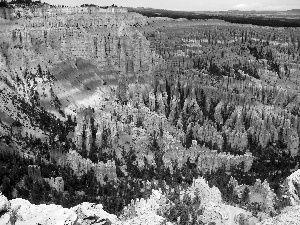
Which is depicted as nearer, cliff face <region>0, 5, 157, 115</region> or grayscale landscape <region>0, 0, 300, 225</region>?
grayscale landscape <region>0, 0, 300, 225</region>

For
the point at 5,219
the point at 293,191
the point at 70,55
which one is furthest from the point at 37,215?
the point at 70,55

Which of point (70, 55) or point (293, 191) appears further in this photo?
point (70, 55)

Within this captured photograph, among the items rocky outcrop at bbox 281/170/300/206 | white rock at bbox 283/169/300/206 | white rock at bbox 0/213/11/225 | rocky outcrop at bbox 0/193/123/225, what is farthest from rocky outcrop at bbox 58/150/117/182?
white rock at bbox 0/213/11/225

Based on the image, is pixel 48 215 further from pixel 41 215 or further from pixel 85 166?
pixel 85 166

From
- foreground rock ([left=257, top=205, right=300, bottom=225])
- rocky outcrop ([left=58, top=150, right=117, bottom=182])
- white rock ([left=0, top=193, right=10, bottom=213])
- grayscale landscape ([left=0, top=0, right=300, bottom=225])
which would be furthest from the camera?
rocky outcrop ([left=58, top=150, right=117, bottom=182])

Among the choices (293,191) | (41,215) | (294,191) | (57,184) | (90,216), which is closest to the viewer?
(41,215)

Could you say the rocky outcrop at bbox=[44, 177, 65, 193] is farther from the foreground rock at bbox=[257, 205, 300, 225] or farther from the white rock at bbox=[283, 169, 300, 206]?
the foreground rock at bbox=[257, 205, 300, 225]

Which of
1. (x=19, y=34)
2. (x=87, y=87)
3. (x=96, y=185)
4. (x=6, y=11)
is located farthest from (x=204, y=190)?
(x=6, y=11)

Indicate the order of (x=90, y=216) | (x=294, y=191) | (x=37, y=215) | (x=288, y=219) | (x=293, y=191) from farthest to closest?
(x=293, y=191)
(x=294, y=191)
(x=90, y=216)
(x=37, y=215)
(x=288, y=219)

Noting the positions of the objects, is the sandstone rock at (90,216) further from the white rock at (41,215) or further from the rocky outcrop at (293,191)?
the rocky outcrop at (293,191)

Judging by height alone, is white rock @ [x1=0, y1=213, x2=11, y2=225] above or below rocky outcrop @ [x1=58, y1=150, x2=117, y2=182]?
above

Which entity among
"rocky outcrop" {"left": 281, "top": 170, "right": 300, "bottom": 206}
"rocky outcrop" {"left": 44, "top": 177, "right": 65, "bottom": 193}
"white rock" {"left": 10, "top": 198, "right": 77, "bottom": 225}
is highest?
"white rock" {"left": 10, "top": 198, "right": 77, "bottom": 225}
